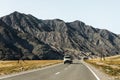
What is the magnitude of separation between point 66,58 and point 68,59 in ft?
2.61

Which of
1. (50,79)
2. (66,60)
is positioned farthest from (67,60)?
(50,79)

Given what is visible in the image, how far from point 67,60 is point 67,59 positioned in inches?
10.9

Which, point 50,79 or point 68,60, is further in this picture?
point 68,60

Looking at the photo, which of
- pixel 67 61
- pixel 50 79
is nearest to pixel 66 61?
pixel 67 61

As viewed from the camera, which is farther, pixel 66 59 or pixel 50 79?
pixel 66 59

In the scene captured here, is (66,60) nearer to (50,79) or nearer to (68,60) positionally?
(68,60)

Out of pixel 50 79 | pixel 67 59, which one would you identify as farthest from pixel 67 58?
pixel 50 79

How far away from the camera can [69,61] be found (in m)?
78.4

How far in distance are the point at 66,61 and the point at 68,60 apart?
0.70 m

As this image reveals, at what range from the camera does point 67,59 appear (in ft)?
258

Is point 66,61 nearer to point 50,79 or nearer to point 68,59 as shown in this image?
point 68,59

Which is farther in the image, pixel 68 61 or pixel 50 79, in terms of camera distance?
pixel 68 61

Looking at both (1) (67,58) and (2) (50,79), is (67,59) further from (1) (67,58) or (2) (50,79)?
(2) (50,79)

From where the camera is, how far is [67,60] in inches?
3103
